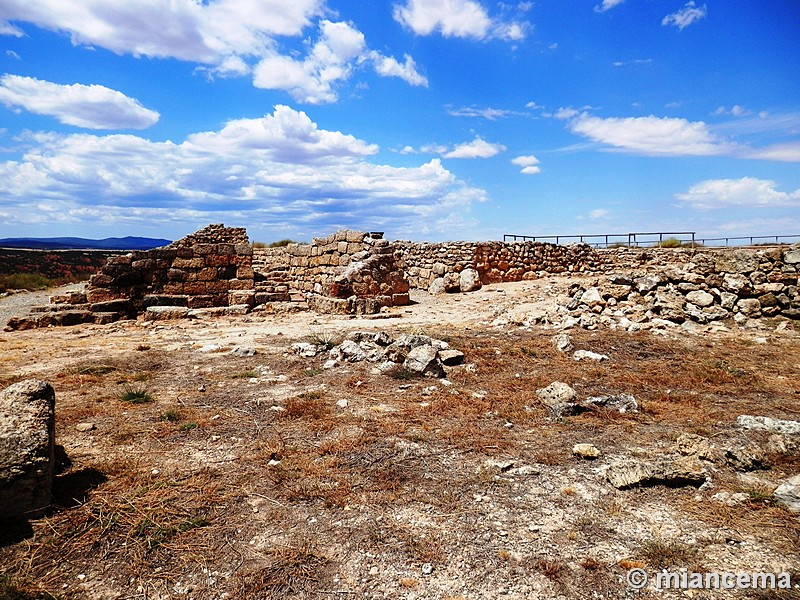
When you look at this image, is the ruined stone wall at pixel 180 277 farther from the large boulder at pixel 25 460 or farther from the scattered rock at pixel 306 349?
the large boulder at pixel 25 460

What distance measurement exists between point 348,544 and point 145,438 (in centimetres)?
262

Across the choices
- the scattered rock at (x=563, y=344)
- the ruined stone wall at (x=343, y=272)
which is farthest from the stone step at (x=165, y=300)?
the scattered rock at (x=563, y=344)

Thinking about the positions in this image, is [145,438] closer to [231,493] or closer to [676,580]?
[231,493]

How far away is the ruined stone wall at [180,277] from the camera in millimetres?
13906

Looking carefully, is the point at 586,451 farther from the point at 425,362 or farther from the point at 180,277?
the point at 180,277

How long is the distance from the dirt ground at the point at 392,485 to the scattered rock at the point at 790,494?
74 mm

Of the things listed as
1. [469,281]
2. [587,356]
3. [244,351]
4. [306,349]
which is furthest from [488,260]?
[244,351]

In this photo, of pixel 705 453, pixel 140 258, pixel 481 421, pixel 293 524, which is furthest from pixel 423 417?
pixel 140 258

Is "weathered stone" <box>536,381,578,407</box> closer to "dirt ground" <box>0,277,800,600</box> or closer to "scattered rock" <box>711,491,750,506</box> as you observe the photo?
"dirt ground" <box>0,277,800,600</box>

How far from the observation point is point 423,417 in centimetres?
496

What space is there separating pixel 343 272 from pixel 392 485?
1085cm

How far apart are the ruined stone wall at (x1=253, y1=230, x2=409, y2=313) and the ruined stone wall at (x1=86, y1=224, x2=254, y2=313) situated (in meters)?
1.51

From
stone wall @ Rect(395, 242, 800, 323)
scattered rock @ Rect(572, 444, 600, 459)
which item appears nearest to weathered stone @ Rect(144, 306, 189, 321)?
stone wall @ Rect(395, 242, 800, 323)

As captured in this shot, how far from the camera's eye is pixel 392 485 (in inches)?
139
